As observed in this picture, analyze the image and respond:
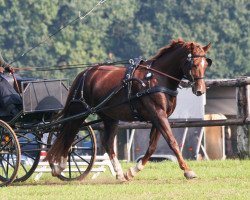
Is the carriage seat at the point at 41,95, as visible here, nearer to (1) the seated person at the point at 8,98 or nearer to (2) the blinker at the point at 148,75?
(1) the seated person at the point at 8,98

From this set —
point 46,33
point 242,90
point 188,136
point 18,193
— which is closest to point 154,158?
point 188,136

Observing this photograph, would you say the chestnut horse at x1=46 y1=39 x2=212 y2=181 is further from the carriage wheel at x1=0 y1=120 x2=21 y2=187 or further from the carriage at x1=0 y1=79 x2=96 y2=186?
the carriage wheel at x1=0 y1=120 x2=21 y2=187

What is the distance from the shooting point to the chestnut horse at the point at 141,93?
17.6 metres

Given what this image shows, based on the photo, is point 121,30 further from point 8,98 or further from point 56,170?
point 8,98

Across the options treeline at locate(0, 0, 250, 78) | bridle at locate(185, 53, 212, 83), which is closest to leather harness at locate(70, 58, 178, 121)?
bridle at locate(185, 53, 212, 83)

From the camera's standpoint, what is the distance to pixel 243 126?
2192cm

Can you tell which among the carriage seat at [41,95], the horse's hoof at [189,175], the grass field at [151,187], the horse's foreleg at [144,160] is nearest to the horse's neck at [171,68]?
the horse's foreleg at [144,160]

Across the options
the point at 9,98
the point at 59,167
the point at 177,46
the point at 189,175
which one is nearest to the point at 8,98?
the point at 9,98

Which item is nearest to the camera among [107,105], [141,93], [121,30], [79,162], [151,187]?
[151,187]

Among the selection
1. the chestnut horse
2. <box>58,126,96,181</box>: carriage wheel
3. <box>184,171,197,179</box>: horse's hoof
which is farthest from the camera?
<box>58,126,96,181</box>: carriage wheel

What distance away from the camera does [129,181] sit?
1808cm

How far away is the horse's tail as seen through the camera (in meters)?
18.7

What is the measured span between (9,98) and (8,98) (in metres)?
0.02

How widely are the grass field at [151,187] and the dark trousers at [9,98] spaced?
114 centimetres
